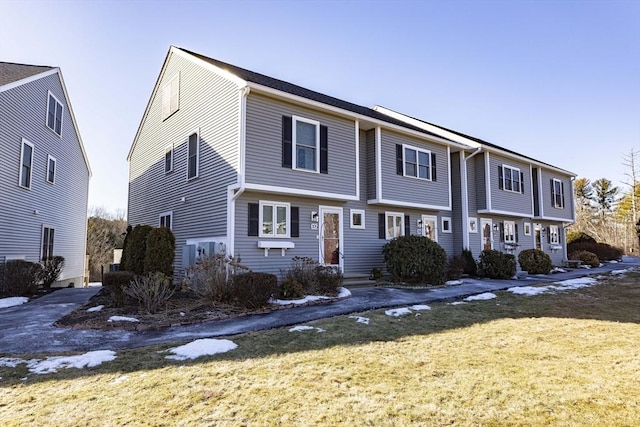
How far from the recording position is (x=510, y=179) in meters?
19.3

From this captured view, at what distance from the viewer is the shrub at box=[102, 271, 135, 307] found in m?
8.59

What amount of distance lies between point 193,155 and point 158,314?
699 centimetres

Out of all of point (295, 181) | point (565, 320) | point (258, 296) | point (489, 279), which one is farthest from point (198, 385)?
point (489, 279)

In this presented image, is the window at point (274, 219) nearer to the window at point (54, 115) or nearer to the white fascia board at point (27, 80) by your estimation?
the white fascia board at point (27, 80)

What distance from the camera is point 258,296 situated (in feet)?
26.6

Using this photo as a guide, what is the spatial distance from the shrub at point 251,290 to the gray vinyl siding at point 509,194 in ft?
43.9

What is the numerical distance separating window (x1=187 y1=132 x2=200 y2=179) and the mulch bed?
5.25 meters

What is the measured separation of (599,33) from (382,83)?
25.7 feet

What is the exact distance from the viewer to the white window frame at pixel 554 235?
22.8 meters

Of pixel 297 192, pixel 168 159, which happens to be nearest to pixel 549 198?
pixel 297 192

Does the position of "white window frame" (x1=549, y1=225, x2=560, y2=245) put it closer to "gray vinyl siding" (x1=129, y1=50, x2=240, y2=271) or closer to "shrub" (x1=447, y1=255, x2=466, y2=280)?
"shrub" (x1=447, y1=255, x2=466, y2=280)

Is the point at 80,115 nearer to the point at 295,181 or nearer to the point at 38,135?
the point at 38,135

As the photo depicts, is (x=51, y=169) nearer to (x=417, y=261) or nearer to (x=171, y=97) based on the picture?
(x=171, y=97)

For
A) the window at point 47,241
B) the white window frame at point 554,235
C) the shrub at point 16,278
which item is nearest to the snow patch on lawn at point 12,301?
the shrub at point 16,278
